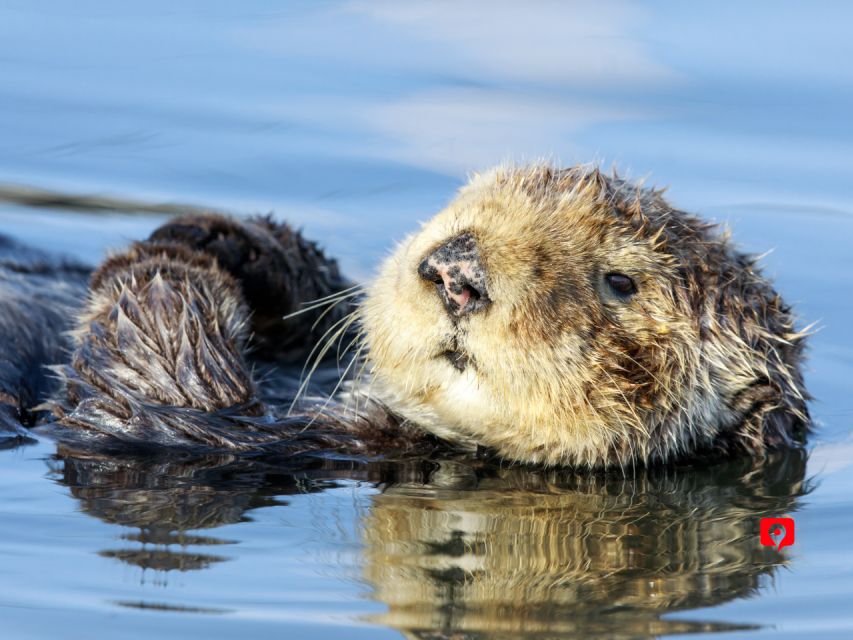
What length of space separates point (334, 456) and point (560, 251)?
3.64 ft

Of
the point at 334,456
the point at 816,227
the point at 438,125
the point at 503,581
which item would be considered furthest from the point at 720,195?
the point at 503,581

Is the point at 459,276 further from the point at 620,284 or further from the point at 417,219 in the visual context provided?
the point at 417,219

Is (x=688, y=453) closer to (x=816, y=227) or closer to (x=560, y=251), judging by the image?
(x=560, y=251)

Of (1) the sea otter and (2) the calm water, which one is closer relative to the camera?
(2) the calm water

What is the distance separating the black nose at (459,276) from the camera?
4.24 metres

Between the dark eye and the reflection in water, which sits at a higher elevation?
the dark eye

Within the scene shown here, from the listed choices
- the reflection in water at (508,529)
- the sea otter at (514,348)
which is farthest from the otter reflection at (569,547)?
the sea otter at (514,348)

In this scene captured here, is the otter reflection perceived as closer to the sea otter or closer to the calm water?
the calm water

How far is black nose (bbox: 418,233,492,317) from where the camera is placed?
4.24m

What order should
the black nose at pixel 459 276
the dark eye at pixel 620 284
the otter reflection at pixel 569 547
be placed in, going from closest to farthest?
the otter reflection at pixel 569 547, the black nose at pixel 459 276, the dark eye at pixel 620 284

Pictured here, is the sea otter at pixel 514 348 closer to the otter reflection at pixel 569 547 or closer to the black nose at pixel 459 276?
the black nose at pixel 459 276

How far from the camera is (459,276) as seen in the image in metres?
4.24

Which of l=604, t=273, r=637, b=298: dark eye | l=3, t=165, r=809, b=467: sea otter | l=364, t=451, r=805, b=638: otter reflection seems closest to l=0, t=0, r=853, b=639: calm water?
l=364, t=451, r=805, b=638: otter reflection

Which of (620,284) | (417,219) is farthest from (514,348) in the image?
(417,219)
